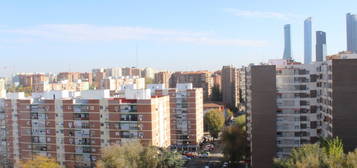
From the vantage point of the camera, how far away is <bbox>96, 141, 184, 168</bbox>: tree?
76.4 ft

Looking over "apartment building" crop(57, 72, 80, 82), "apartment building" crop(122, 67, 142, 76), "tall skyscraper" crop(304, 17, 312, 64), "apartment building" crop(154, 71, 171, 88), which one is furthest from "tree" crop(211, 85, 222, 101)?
"apartment building" crop(122, 67, 142, 76)

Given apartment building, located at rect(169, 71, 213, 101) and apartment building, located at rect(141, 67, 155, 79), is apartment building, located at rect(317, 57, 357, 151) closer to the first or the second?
apartment building, located at rect(169, 71, 213, 101)

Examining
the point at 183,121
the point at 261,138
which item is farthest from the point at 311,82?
the point at 183,121

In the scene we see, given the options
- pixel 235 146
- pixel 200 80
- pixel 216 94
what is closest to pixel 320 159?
pixel 235 146

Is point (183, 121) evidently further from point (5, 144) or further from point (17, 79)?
point (17, 79)

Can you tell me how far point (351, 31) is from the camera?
61.8 m

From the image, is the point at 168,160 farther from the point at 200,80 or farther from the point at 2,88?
the point at 2,88

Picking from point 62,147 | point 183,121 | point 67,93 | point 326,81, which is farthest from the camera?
point 183,121

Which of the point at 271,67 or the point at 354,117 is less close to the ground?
the point at 271,67

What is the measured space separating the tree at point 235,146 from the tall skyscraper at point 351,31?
37.4 m

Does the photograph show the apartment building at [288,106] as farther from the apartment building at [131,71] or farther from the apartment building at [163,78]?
the apartment building at [131,71]

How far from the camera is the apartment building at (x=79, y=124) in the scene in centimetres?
3009

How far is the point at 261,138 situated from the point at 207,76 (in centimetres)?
4650

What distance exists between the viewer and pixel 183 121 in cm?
4156
